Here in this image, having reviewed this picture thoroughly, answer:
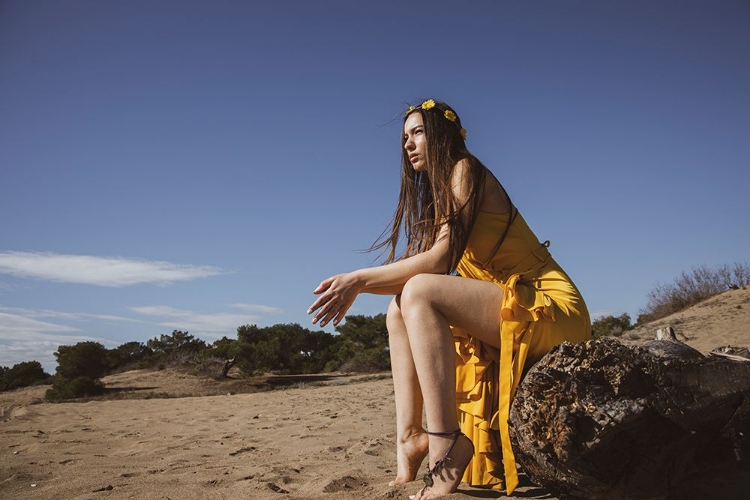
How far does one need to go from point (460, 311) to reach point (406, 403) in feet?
1.86

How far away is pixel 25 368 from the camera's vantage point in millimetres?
18219

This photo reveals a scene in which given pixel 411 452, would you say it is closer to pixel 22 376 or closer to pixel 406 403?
pixel 406 403

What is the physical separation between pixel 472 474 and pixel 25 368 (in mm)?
20405

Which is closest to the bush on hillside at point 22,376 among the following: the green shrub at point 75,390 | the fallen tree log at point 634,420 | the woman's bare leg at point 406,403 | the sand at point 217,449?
the green shrub at point 75,390

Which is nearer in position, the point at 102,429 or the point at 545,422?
the point at 545,422

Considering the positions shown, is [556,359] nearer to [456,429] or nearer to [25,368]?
[456,429]

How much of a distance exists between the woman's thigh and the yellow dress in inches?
1.8

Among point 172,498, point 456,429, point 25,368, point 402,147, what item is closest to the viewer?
point 456,429

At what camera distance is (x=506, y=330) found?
7.04ft

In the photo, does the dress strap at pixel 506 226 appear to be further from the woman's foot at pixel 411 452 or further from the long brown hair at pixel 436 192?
the woman's foot at pixel 411 452

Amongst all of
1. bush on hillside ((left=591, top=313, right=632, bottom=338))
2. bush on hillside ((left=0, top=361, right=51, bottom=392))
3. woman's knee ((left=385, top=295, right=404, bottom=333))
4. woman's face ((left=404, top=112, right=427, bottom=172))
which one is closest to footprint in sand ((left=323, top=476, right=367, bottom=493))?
woman's knee ((left=385, top=295, right=404, bottom=333))

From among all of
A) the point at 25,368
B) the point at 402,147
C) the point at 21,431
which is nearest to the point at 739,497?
the point at 402,147

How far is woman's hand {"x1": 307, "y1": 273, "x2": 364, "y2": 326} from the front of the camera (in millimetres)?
2340

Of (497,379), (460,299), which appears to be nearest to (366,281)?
(460,299)
